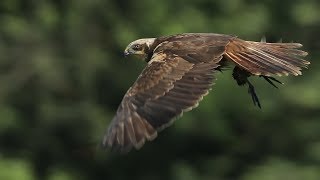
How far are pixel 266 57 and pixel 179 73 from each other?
546mm

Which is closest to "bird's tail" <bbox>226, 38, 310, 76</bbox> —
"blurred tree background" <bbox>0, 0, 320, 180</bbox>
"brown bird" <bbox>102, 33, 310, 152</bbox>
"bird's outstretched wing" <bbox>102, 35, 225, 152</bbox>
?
"brown bird" <bbox>102, 33, 310, 152</bbox>

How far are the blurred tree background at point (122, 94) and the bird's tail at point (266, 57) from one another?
4.14 meters

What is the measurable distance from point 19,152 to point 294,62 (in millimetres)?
6907

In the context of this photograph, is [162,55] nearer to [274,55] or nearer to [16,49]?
[274,55]

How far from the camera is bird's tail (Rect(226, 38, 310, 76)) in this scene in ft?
18.2

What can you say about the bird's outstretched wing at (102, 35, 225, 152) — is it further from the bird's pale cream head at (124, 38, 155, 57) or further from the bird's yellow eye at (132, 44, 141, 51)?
the bird's yellow eye at (132, 44, 141, 51)

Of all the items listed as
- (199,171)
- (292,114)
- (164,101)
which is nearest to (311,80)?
(292,114)

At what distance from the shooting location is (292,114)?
36.6 feet

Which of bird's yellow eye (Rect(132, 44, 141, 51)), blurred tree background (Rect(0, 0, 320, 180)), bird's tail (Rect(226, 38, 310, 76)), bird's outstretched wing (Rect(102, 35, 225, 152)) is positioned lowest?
blurred tree background (Rect(0, 0, 320, 180))

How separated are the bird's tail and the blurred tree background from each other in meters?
4.14

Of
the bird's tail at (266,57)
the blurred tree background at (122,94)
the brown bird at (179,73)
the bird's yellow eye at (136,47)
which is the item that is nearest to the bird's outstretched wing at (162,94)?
the brown bird at (179,73)

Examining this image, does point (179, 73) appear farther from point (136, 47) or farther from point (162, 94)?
point (136, 47)

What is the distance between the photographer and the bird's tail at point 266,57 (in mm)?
5555

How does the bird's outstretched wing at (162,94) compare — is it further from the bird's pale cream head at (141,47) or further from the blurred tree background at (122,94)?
the blurred tree background at (122,94)
